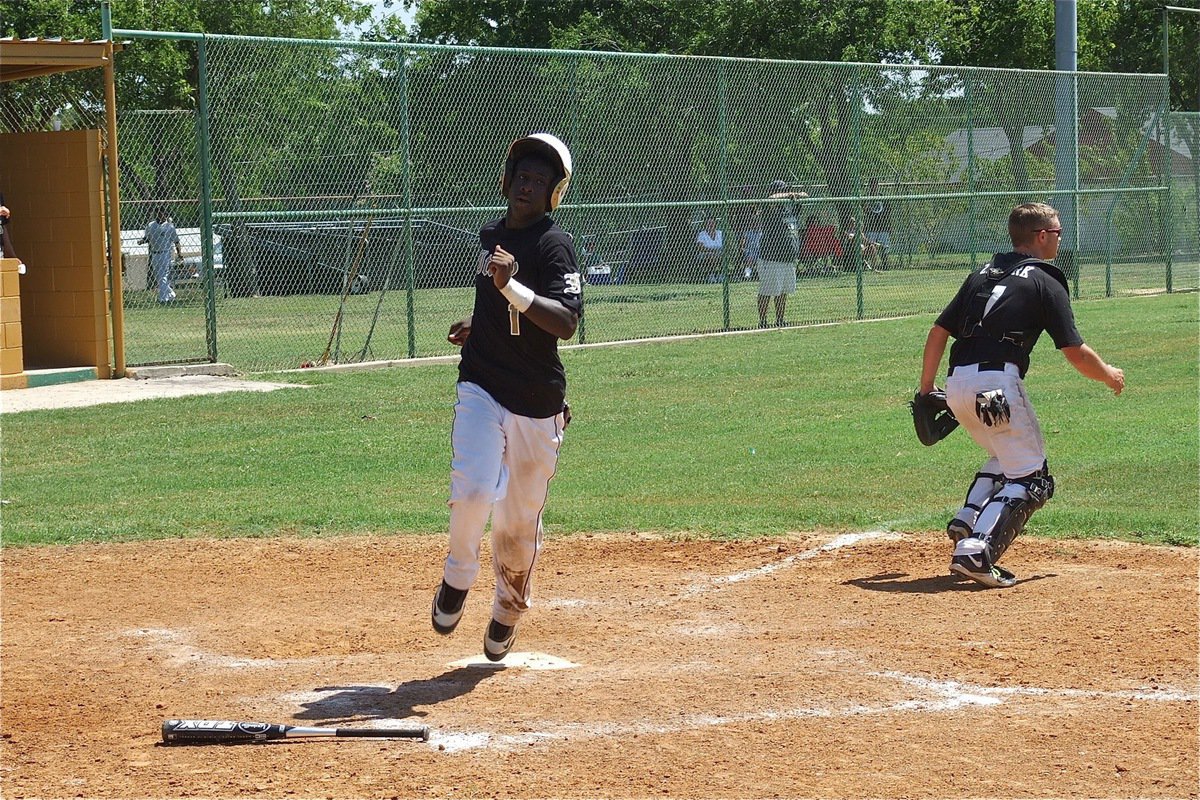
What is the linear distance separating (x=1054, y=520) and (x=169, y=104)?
85.6 feet

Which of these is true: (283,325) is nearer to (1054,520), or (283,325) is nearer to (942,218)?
(942,218)

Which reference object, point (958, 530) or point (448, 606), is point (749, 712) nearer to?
point (448, 606)

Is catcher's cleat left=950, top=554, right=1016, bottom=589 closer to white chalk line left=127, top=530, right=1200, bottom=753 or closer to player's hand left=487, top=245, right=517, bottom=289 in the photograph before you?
white chalk line left=127, top=530, right=1200, bottom=753

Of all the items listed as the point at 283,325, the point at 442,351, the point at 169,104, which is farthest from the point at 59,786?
the point at 169,104

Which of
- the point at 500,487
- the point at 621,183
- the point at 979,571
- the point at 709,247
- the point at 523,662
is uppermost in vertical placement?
the point at 621,183

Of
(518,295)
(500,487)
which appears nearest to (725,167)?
(500,487)

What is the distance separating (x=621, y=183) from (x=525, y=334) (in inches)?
615

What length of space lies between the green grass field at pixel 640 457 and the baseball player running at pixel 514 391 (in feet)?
9.62

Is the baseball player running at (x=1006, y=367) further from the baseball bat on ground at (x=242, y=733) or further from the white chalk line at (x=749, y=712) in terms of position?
the baseball bat on ground at (x=242, y=733)

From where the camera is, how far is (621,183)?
20891mm

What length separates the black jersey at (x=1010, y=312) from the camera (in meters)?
7.06

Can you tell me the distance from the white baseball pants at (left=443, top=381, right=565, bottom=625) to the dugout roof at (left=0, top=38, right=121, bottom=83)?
1058cm

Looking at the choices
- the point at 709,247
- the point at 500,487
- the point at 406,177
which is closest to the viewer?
the point at 500,487

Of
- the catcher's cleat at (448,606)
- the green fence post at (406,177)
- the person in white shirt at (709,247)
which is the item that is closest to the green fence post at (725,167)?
the person in white shirt at (709,247)
